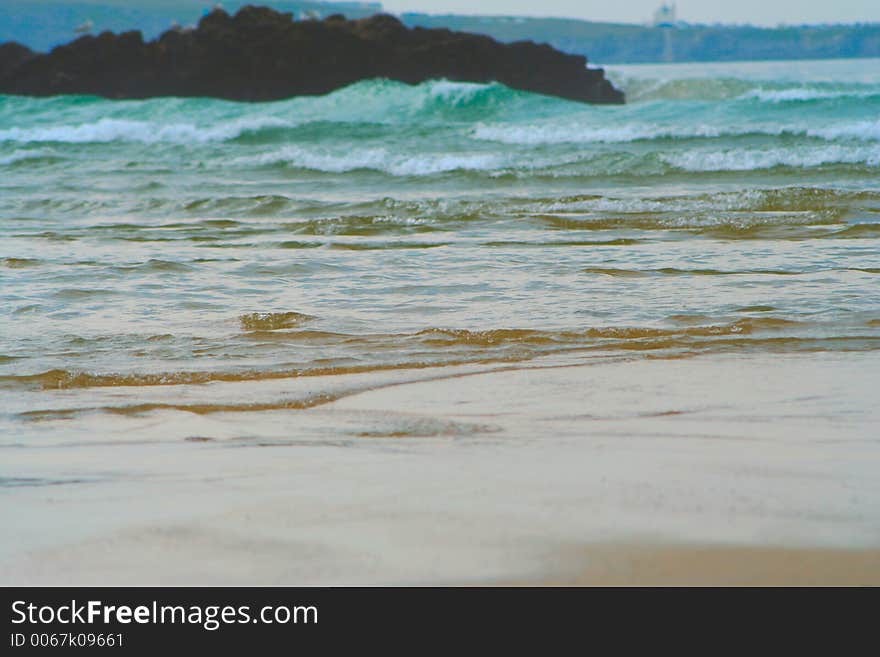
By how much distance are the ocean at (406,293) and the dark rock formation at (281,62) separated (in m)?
23.5

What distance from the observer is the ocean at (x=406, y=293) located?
11.5ft

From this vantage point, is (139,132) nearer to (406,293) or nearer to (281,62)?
(281,62)

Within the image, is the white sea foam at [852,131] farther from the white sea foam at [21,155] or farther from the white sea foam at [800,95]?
the white sea foam at [21,155]

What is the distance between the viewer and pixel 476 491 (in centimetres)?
Result: 267

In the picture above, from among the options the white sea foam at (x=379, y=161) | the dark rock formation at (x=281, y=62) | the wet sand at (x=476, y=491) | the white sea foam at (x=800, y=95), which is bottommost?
the wet sand at (x=476, y=491)

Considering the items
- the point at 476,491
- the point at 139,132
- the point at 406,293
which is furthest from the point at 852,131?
the point at 476,491

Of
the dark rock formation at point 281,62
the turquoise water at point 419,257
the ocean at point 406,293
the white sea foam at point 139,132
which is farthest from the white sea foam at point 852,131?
the dark rock formation at point 281,62

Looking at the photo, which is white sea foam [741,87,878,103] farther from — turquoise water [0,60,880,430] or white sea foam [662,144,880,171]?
white sea foam [662,144,880,171]

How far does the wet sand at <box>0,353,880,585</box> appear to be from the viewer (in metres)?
2.22

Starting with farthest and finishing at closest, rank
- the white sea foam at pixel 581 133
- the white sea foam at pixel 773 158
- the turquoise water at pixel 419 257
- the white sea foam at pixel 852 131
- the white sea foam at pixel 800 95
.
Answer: the white sea foam at pixel 800 95 → the white sea foam at pixel 581 133 → the white sea foam at pixel 852 131 → the white sea foam at pixel 773 158 → the turquoise water at pixel 419 257

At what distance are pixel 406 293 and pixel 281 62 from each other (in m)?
35.0
